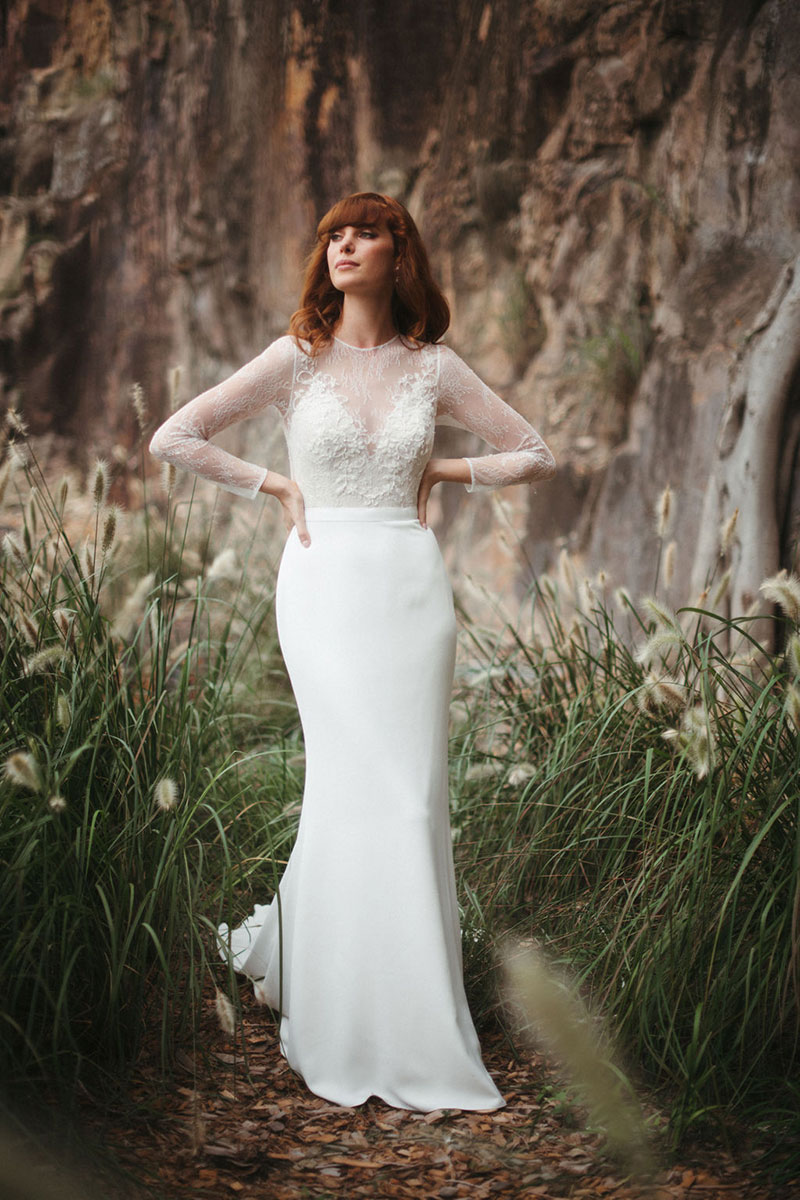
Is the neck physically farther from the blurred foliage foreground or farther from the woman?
the blurred foliage foreground

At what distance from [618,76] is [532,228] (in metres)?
1.08

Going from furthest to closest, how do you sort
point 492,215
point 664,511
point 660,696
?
point 492,215 → point 664,511 → point 660,696

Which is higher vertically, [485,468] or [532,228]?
[532,228]

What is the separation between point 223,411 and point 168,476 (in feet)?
0.78

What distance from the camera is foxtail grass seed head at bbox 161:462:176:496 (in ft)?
9.43

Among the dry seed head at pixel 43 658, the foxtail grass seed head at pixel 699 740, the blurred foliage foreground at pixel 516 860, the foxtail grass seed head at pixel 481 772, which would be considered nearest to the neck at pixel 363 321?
the blurred foliage foreground at pixel 516 860

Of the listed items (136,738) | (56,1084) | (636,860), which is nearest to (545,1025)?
(56,1084)

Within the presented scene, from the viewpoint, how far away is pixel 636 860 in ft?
10.1

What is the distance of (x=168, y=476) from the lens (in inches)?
114

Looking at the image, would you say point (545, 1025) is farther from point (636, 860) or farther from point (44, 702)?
point (636, 860)

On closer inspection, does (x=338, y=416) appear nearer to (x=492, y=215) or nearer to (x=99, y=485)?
(x=99, y=485)

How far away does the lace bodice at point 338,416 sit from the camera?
2826 mm

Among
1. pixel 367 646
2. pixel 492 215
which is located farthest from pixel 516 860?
pixel 492 215

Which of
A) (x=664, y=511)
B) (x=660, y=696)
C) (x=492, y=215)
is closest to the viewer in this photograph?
(x=660, y=696)
